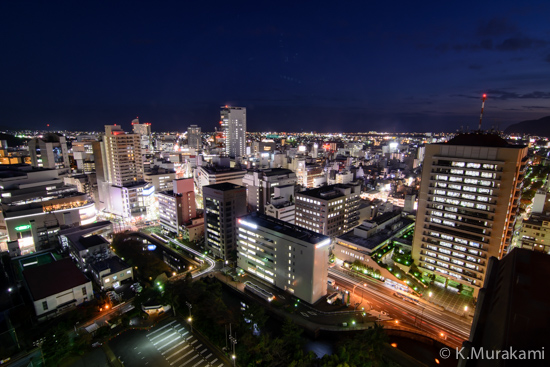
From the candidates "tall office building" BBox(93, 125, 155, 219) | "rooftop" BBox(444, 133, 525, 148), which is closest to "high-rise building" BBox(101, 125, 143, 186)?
"tall office building" BBox(93, 125, 155, 219)

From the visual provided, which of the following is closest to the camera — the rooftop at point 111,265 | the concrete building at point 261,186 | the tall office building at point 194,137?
the rooftop at point 111,265

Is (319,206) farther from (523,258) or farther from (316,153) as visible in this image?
(316,153)

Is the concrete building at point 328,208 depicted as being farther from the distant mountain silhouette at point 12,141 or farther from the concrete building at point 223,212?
the distant mountain silhouette at point 12,141

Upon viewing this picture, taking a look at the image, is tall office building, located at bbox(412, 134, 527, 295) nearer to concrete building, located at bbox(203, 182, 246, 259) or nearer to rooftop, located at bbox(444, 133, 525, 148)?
rooftop, located at bbox(444, 133, 525, 148)

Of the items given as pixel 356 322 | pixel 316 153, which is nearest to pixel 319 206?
pixel 356 322

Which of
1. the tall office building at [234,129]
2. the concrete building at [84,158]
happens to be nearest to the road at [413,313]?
the concrete building at [84,158]

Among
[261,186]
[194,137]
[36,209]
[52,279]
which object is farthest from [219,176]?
[194,137]
